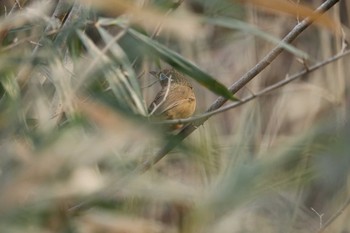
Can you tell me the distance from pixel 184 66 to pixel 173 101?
0.39 meters

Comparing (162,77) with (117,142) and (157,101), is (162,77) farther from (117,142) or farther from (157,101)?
(117,142)

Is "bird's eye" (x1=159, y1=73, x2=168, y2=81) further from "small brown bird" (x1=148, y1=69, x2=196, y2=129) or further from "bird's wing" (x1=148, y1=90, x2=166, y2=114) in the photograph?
"bird's wing" (x1=148, y1=90, x2=166, y2=114)

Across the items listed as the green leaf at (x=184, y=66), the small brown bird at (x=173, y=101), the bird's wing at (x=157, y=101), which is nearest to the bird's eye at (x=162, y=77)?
the small brown bird at (x=173, y=101)

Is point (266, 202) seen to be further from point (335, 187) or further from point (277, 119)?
point (277, 119)

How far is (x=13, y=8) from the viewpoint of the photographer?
2029mm

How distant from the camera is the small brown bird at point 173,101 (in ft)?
6.95

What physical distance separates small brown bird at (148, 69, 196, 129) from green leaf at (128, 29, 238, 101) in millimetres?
189

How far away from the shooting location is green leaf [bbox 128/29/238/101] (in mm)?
1745

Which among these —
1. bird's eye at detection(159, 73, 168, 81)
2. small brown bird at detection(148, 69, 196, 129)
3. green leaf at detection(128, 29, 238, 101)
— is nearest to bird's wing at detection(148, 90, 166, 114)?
small brown bird at detection(148, 69, 196, 129)

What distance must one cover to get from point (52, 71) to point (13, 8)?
275 millimetres

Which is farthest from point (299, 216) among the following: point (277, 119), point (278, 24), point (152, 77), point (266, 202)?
point (278, 24)

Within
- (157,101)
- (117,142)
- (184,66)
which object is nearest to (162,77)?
(157,101)

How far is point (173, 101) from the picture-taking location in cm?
220

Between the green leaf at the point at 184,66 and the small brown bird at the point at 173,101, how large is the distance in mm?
189
